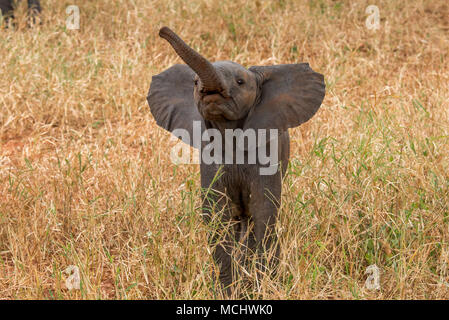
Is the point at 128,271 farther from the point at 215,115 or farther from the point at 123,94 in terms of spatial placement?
the point at 123,94

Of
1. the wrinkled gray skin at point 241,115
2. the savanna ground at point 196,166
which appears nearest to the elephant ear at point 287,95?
the wrinkled gray skin at point 241,115

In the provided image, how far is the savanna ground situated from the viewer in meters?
3.34

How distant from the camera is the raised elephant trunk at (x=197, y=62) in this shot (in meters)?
2.55

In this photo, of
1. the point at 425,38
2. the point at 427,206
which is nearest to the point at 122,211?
the point at 427,206

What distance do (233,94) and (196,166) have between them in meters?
1.69

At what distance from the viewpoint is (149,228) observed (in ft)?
12.2

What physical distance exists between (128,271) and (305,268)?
35.7 inches

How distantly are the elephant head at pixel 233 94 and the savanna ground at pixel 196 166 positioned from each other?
535 millimetres

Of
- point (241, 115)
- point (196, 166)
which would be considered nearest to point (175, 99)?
point (241, 115)

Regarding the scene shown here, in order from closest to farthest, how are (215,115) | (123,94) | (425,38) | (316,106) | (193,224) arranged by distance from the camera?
(215,115)
(316,106)
(193,224)
(123,94)
(425,38)

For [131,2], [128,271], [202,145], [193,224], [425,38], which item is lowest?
[128,271]

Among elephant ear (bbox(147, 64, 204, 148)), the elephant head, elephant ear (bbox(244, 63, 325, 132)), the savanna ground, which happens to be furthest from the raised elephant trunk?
the savanna ground

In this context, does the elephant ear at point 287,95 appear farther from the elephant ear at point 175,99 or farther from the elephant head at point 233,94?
the elephant ear at point 175,99

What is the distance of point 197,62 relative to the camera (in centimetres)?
263
